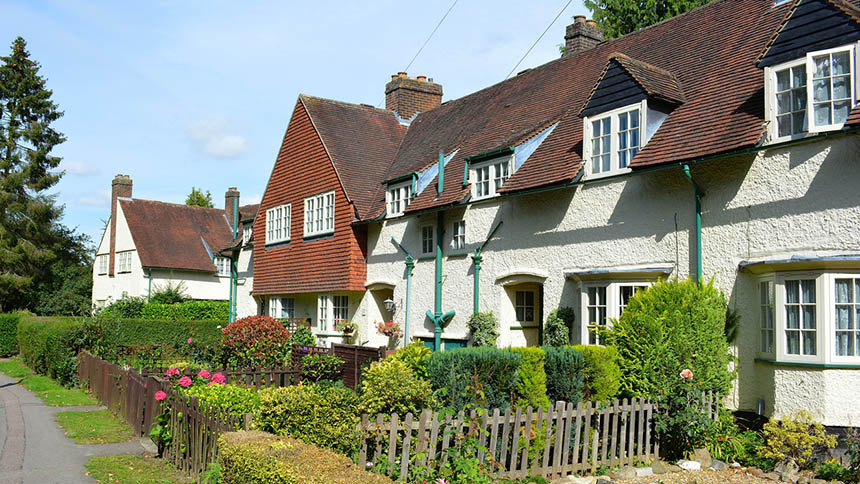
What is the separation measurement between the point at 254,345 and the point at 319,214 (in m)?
6.97

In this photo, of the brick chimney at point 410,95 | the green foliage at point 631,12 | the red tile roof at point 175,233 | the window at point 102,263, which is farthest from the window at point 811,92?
the window at point 102,263

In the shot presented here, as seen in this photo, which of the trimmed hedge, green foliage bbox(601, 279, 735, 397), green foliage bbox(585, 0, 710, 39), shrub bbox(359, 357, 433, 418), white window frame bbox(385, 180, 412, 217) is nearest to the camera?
the trimmed hedge

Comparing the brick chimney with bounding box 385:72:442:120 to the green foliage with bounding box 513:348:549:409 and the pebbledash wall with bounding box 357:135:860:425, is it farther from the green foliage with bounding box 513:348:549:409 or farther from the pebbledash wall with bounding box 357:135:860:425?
the green foliage with bounding box 513:348:549:409

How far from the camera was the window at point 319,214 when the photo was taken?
25.3m

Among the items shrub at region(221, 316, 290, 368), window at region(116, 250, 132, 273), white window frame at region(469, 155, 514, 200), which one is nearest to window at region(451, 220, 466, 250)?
white window frame at region(469, 155, 514, 200)

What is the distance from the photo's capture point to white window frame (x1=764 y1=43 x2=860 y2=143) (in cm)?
1132

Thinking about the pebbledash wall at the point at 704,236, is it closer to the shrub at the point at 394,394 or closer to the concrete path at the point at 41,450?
the shrub at the point at 394,394

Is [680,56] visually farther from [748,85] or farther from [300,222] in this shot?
[300,222]

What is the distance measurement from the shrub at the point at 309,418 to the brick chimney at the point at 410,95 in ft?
69.2

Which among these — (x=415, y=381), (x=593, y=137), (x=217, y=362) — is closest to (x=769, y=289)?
(x=593, y=137)

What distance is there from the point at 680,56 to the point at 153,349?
59.8 feet

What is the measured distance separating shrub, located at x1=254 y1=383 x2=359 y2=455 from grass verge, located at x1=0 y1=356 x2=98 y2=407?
33.9 ft

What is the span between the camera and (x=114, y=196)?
46438mm

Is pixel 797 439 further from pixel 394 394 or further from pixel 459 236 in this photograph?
pixel 459 236
